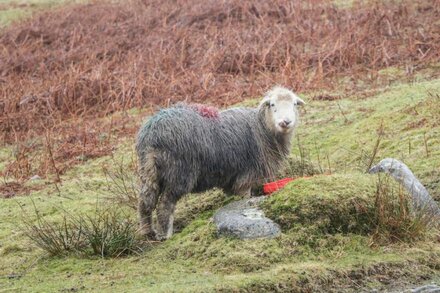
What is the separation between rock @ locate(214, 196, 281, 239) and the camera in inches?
288

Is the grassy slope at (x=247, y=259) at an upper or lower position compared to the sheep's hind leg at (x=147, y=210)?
lower

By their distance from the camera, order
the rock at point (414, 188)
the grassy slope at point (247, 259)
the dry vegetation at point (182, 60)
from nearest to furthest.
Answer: the grassy slope at point (247, 259), the rock at point (414, 188), the dry vegetation at point (182, 60)

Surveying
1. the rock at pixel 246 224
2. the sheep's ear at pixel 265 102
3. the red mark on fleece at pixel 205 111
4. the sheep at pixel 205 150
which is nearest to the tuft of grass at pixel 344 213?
the rock at pixel 246 224

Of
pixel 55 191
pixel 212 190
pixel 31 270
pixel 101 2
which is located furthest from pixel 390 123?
pixel 101 2

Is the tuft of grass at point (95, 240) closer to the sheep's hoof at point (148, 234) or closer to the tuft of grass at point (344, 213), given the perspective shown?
the sheep's hoof at point (148, 234)

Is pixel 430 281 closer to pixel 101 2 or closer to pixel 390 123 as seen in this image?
pixel 390 123

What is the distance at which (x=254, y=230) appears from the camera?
734 cm

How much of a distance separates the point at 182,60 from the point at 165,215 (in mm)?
9059

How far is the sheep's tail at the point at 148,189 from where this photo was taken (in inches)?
314

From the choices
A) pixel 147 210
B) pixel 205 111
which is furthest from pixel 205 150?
pixel 147 210

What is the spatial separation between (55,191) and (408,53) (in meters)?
8.05

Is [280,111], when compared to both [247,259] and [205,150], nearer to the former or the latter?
[205,150]

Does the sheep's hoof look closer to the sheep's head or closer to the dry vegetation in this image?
the sheep's head

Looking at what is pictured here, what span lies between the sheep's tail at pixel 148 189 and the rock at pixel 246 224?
751 millimetres
